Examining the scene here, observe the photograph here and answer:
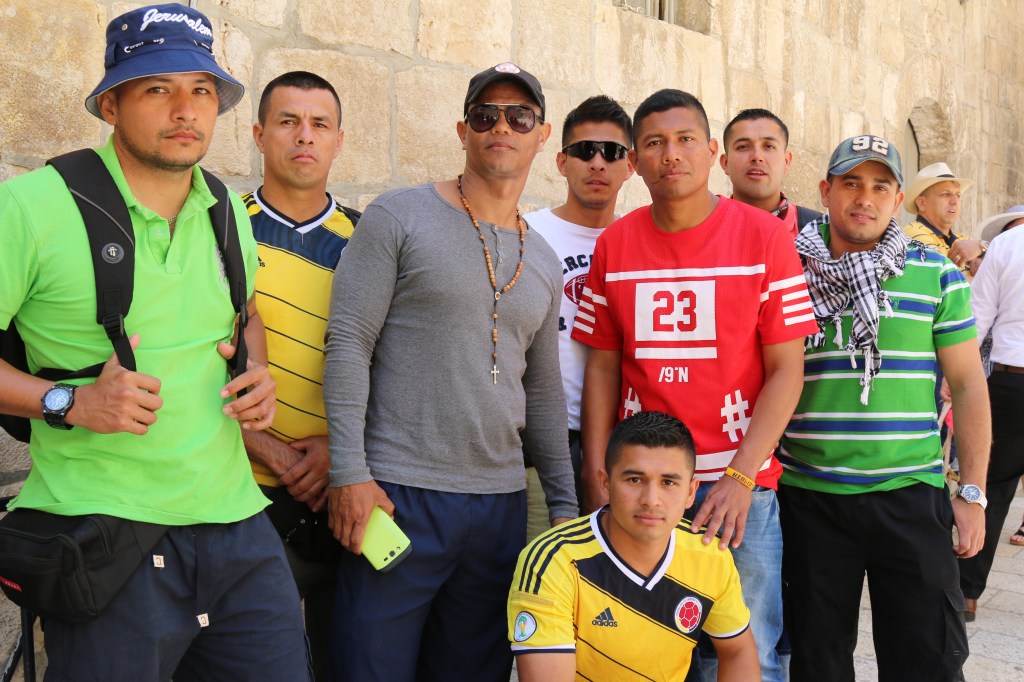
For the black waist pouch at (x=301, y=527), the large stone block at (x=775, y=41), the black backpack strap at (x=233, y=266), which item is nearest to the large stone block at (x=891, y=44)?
the large stone block at (x=775, y=41)

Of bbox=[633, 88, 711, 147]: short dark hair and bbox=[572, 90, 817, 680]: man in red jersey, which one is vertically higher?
bbox=[633, 88, 711, 147]: short dark hair

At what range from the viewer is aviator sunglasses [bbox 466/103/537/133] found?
103 inches

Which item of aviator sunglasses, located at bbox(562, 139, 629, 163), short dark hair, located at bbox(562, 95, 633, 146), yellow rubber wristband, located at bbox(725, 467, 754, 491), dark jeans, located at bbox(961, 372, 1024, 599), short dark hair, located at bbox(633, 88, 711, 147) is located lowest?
dark jeans, located at bbox(961, 372, 1024, 599)

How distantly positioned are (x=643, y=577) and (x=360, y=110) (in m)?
2.23

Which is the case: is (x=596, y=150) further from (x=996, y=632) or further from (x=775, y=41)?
(x=775, y=41)

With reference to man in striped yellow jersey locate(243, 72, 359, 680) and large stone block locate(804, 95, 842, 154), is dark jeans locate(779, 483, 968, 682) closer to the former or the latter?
man in striped yellow jersey locate(243, 72, 359, 680)

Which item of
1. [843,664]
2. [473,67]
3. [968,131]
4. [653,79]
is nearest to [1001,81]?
[968,131]

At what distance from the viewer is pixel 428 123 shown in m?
4.09

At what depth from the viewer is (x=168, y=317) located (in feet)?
6.59

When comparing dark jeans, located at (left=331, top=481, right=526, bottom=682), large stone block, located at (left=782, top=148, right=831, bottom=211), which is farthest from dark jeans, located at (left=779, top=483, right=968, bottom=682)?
large stone block, located at (left=782, top=148, right=831, bottom=211)

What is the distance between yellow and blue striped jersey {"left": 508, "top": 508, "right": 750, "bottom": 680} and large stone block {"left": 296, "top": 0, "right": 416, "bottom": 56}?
2191mm

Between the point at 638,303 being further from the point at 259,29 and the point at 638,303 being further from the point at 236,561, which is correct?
the point at 259,29

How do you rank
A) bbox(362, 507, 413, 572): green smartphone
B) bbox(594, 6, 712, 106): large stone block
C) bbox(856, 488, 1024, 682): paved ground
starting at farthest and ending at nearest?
1. bbox(594, 6, 712, 106): large stone block
2. bbox(856, 488, 1024, 682): paved ground
3. bbox(362, 507, 413, 572): green smartphone

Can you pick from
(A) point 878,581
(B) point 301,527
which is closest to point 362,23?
(B) point 301,527
